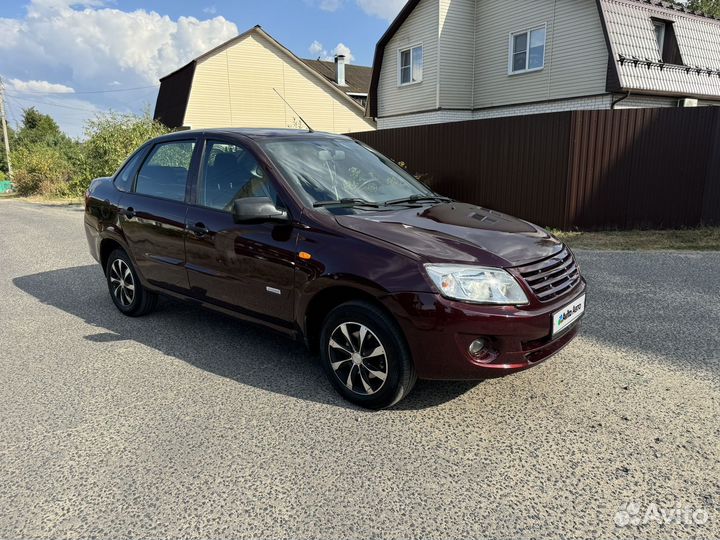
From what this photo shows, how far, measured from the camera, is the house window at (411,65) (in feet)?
66.6

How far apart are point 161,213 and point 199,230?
0.63 m

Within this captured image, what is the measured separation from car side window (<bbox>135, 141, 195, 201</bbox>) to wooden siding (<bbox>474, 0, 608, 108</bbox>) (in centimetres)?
1413

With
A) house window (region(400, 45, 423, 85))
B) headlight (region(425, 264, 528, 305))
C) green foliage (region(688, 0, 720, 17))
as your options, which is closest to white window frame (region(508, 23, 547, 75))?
house window (region(400, 45, 423, 85))

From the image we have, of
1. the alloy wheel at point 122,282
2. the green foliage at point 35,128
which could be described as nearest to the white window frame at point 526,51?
the alloy wheel at point 122,282

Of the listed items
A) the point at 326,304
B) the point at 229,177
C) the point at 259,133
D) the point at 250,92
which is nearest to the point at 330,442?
the point at 326,304

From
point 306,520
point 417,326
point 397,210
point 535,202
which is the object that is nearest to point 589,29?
point 535,202

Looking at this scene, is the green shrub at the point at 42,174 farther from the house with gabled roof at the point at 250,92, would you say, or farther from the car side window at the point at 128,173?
the car side window at the point at 128,173

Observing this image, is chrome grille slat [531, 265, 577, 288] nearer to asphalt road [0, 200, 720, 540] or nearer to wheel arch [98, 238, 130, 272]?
asphalt road [0, 200, 720, 540]

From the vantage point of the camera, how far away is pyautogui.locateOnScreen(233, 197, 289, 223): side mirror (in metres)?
3.49

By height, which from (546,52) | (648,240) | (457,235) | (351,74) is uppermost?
(351,74)

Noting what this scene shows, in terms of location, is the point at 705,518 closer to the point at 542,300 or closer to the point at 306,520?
the point at 542,300

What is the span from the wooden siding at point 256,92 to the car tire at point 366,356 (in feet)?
79.1

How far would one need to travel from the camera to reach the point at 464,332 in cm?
298

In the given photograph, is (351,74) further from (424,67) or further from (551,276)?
(551,276)
